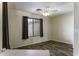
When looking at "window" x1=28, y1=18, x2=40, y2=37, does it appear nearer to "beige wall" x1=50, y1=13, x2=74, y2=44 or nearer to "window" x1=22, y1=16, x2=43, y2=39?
"window" x1=22, y1=16, x2=43, y2=39

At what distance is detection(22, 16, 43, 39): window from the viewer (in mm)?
A: 1128

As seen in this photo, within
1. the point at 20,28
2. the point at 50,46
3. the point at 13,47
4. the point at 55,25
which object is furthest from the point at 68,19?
the point at 13,47

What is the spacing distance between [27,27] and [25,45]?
259mm

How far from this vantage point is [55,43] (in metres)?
1.25

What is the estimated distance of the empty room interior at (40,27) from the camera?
3.69 feet

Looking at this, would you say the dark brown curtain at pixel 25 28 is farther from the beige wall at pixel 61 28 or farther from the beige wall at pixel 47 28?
the beige wall at pixel 61 28

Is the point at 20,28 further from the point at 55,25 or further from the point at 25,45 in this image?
the point at 55,25

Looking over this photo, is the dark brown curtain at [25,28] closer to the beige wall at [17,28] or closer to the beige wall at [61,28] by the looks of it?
the beige wall at [17,28]

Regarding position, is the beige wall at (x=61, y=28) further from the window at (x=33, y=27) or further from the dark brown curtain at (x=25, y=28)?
the dark brown curtain at (x=25, y=28)

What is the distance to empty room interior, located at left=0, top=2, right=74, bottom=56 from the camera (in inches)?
44.3

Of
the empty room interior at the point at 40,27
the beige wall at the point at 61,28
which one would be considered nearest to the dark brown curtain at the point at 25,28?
the empty room interior at the point at 40,27

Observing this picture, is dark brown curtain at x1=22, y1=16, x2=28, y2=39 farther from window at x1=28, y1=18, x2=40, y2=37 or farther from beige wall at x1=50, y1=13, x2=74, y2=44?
beige wall at x1=50, y1=13, x2=74, y2=44

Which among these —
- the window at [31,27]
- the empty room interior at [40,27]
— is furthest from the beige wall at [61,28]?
the window at [31,27]

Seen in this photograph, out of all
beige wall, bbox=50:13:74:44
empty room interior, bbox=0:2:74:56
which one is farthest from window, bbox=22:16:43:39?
beige wall, bbox=50:13:74:44
